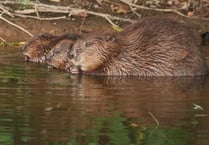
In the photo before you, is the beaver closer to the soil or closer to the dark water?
the dark water

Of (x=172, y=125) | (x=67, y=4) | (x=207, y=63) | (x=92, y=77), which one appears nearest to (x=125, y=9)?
(x=67, y=4)

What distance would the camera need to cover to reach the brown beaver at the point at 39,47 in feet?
37.0

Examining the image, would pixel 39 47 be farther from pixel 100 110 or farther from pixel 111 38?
pixel 100 110

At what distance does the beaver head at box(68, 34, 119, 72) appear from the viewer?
10.1m

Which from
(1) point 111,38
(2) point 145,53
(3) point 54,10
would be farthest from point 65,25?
(2) point 145,53

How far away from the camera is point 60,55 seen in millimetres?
10664

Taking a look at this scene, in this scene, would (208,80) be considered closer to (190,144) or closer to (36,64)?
(36,64)

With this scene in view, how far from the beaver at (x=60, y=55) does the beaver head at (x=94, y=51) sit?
0.97 ft

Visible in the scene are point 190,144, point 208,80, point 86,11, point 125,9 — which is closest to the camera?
point 190,144

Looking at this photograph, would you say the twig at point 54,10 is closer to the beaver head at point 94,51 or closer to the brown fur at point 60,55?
the brown fur at point 60,55

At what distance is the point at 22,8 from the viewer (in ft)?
42.9

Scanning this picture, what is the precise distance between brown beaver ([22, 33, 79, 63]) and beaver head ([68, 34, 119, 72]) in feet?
3.49

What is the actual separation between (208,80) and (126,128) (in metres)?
2.95

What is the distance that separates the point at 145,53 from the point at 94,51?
58 cm
